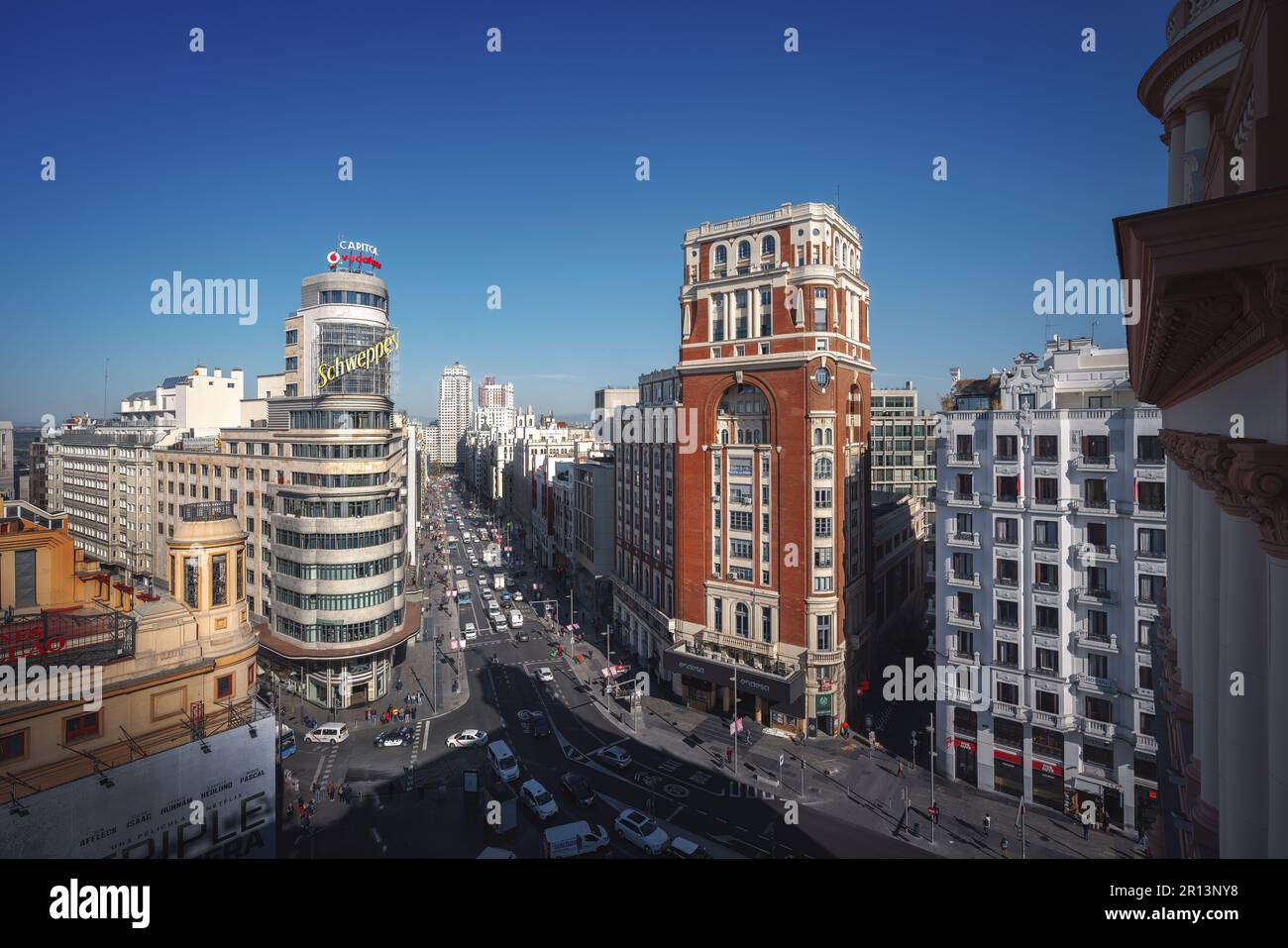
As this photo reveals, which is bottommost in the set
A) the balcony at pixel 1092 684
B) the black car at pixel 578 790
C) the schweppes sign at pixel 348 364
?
the black car at pixel 578 790

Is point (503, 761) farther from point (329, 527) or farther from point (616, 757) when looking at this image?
point (329, 527)

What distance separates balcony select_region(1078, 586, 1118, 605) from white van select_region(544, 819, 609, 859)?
83.7 feet

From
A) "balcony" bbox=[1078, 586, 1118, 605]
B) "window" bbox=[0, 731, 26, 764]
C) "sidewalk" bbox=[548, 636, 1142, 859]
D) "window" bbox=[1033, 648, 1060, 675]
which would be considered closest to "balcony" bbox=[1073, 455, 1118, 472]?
"balcony" bbox=[1078, 586, 1118, 605]

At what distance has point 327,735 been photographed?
41281 mm

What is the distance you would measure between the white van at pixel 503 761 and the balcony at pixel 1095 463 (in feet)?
108

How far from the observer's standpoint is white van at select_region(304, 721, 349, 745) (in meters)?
41.2

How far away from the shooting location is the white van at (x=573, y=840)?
27914 mm

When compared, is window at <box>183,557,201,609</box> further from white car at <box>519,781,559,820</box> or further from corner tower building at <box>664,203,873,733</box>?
corner tower building at <box>664,203,873,733</box>

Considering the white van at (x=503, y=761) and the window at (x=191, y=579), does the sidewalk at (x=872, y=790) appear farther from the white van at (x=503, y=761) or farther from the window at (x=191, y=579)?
the window at (x=191, y=579)

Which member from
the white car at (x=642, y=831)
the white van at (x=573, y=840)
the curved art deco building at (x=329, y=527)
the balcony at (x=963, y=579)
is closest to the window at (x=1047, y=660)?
the balcony at (x=963, y=579)

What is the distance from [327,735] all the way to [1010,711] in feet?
130
